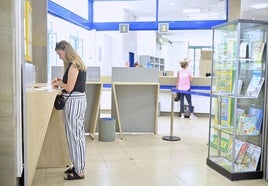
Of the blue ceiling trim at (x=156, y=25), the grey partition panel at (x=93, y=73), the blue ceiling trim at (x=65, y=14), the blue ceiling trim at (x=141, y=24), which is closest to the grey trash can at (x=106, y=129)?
the grey partition panel at (x=93, y=73)

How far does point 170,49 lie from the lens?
18.1 meters

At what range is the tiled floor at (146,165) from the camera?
11.3 ft

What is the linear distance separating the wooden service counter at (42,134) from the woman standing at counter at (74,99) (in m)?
0.33

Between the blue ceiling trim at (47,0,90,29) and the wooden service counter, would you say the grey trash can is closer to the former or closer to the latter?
the wooden service counter

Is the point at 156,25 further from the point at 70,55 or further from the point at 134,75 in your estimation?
the point at 70,55

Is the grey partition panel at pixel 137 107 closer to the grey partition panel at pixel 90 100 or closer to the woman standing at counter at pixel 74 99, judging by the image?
the grey partition panel at pixel 90 100

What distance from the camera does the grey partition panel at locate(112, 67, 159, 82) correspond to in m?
5.85

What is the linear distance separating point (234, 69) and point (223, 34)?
0.53 meters

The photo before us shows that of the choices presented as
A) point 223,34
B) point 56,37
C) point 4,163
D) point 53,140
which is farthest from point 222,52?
point 56,37

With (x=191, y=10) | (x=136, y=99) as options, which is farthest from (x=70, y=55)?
(x=191, y=10)

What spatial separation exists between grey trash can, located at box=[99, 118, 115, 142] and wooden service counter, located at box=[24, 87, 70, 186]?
1.41 m

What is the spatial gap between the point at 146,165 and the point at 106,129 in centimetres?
145

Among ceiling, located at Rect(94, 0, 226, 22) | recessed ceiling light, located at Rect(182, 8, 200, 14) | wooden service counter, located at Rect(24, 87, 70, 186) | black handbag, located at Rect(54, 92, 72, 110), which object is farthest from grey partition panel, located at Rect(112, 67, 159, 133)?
recessed ceiling light, located at Rect(182, 8, 200, 14)

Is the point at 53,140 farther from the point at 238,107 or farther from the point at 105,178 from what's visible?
the point at 238,107
